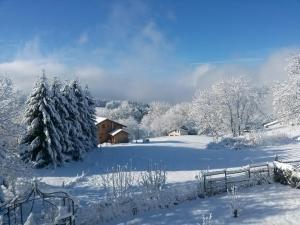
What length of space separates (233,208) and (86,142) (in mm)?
25163

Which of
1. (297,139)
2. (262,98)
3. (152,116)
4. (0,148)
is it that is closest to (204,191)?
Result: (0,148)

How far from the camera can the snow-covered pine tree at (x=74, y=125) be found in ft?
119

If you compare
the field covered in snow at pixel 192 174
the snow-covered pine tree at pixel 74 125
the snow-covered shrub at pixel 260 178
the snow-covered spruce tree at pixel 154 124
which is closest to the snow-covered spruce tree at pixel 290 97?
the field covered in snow at pixel 192 174

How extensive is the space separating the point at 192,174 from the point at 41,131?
44.2ft

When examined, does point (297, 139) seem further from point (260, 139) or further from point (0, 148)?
point (0, 148)

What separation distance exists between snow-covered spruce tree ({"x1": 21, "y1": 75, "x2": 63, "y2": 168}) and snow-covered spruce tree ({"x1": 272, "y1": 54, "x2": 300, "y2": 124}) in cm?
1891

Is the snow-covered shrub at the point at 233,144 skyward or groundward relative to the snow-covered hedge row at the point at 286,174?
skyward

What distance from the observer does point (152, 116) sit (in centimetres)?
12469

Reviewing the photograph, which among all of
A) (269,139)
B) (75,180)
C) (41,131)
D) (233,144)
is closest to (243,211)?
(75,180)

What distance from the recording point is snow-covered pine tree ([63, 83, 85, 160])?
36312 mm

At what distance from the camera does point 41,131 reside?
33656 millimetres

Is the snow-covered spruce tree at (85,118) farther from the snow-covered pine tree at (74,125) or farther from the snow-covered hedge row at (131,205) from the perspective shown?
the snow-covered hedge row at (131,205)

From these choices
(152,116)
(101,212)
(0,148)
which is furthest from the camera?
(152,116)

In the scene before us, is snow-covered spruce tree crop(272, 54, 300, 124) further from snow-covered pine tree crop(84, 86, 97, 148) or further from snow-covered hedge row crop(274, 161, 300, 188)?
snow-covered pine tree crop(84, 86, 97, 148)
